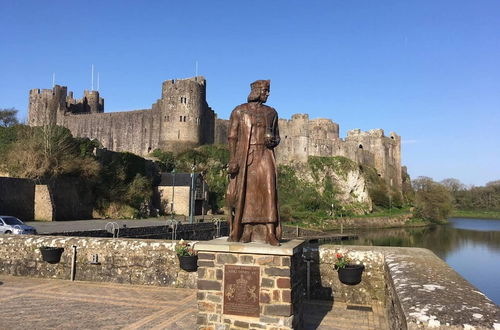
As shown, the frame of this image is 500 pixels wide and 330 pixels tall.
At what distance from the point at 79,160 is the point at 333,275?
29.9 m

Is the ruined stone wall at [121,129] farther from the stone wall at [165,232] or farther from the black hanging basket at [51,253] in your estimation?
the black hanging basket at [51,253]

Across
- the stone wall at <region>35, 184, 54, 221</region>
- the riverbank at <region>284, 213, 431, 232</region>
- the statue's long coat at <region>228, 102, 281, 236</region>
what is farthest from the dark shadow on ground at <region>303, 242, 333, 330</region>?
the riverbank at <region>284, 213, 431, 232</region>

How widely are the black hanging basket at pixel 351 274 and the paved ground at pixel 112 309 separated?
0.48 meters

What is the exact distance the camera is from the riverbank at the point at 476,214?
88181 mm

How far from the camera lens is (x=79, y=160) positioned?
33.7 meters

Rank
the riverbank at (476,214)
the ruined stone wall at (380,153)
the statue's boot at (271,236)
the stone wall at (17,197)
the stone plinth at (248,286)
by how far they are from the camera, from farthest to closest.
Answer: the riverbank at (476,214) < the ruined stone wall at (380,153) < the stone wall at (17,197) < the statue's boot at (271,236) < the stone plinth at (248,286)

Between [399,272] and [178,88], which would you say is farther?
[178,88]

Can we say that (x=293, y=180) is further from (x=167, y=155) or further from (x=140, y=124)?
(x=140, y=124)

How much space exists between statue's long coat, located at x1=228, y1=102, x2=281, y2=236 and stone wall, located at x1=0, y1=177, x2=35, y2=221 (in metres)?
25.3

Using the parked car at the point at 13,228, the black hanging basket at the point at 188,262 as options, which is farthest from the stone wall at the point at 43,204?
the black hanging basket at the point at 188,262

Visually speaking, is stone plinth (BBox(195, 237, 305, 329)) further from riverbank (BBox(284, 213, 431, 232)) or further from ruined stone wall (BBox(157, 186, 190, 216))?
riverbank (BBox(284, 213, 431, 232))

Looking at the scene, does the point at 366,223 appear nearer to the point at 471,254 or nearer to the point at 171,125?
the point at 471,254

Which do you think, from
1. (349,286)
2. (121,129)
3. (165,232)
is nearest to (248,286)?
(349,286)

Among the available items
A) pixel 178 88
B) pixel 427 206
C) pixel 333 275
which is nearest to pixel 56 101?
pixel 178 88
